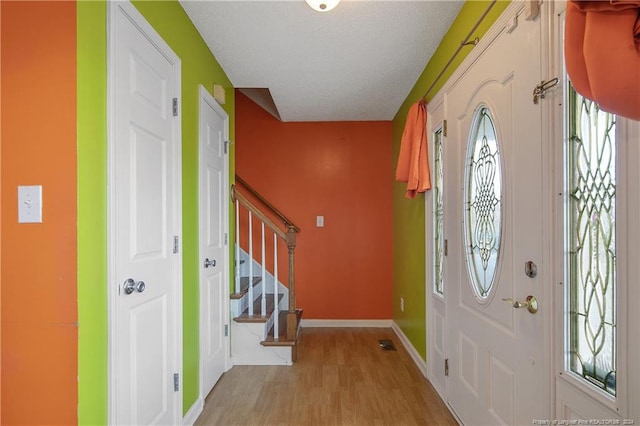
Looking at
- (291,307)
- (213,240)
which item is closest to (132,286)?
(213,240)

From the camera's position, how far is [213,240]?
241cm

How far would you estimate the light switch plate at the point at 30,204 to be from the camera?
1075 mm

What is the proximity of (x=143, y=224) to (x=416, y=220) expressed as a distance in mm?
2185

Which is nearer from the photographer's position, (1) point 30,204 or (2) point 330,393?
(1) point 30,204

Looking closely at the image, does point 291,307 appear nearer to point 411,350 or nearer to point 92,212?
point 411,350

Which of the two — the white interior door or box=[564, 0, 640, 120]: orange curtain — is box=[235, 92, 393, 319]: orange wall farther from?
box=[564, 0, 640, 120]: orange curtain

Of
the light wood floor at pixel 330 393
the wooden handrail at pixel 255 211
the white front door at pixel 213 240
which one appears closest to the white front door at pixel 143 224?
the white front door at pixel 213 240

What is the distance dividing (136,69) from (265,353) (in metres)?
2.30

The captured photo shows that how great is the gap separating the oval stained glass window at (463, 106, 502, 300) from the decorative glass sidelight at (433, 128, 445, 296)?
0.46 meters

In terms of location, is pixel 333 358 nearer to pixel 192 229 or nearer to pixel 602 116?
pixel 192 229

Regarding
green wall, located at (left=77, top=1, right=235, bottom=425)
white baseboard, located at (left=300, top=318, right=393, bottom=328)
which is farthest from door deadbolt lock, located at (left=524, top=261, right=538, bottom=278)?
white baseboard, located at (left=300, top=318, right=393, bottom=328)

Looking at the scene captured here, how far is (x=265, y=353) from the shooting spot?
2787mm

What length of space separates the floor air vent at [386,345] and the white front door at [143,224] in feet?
6.49

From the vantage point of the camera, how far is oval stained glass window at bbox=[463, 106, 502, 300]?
152cm
